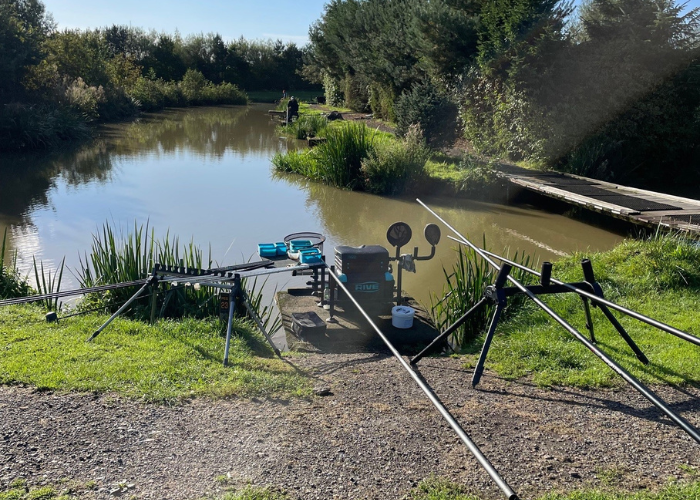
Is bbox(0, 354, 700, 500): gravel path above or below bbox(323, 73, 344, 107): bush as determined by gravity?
below

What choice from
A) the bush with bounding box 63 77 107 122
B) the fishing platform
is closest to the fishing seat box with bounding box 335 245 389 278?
the fishing platform

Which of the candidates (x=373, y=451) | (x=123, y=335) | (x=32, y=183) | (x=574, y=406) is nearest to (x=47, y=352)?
(x=123, y=335)

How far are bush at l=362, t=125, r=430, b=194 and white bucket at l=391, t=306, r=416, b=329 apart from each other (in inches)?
344

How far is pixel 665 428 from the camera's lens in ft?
12.3

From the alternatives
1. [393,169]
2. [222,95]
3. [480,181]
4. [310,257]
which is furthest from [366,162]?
[222,95]

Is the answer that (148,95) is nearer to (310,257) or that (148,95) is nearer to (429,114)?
(429,114)

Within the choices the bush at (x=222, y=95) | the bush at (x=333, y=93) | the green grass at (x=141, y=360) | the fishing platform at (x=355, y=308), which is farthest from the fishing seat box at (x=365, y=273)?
the bush at (x=222, y=95)

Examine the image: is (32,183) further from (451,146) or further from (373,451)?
(373,451)

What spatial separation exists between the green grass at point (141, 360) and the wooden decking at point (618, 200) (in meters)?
6.53

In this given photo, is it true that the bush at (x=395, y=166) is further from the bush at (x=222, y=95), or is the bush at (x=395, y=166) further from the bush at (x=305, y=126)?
the bush at (x=222, y=95)

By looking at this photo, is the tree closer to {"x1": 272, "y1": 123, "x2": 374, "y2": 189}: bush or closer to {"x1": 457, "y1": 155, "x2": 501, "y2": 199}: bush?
{"x1": 272, "y1": 123, "x2": 374, "y2": 189}: bush

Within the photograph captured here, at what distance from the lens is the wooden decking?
384 inches

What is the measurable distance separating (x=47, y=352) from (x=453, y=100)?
16503 mm

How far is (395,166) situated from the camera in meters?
14.7
